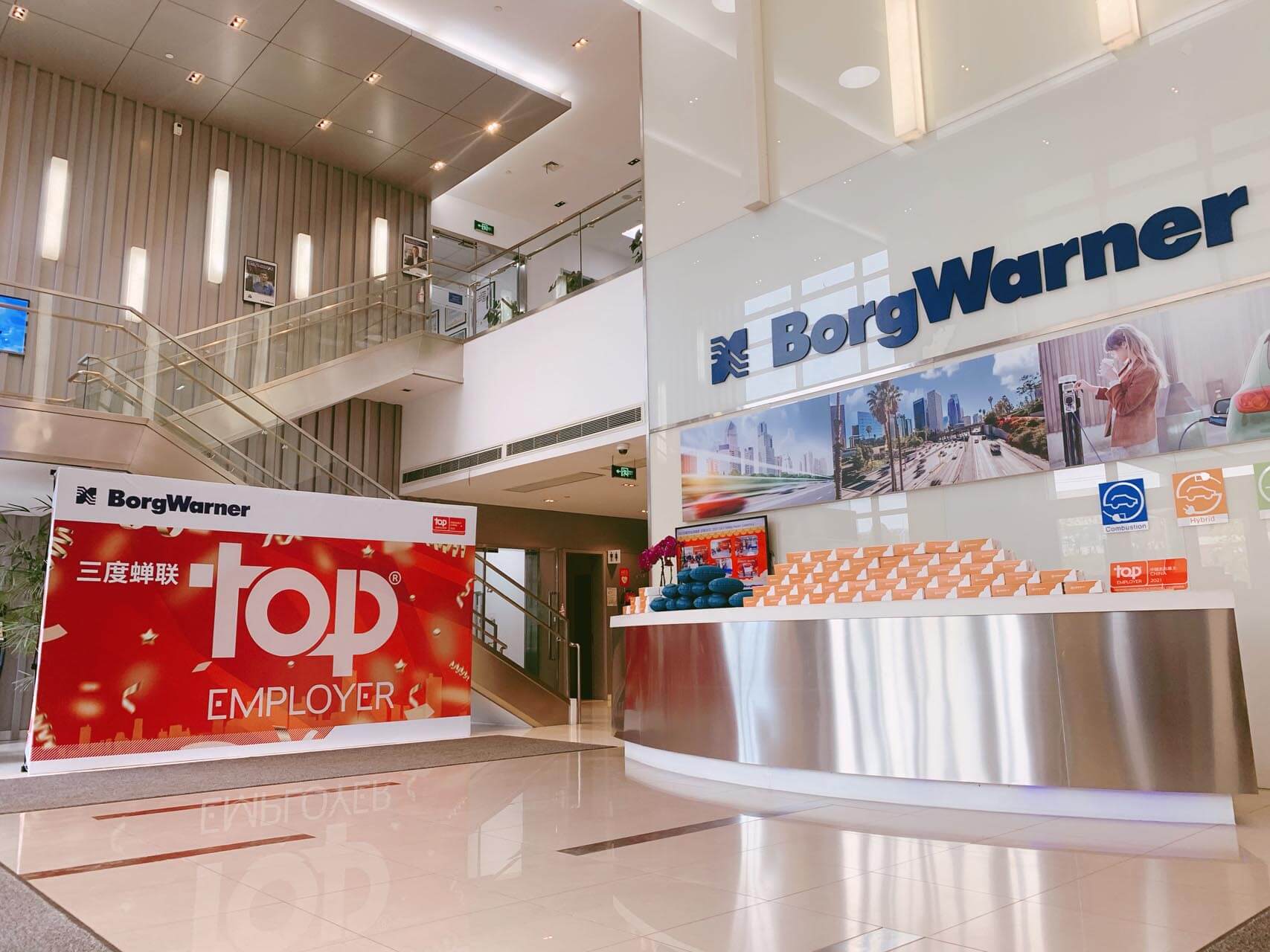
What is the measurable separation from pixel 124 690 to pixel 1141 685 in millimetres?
7318

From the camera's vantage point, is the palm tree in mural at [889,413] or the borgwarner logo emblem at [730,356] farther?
the borgwarner logo emblem at [730,356]

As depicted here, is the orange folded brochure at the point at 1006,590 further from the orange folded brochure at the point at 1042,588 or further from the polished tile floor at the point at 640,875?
the polished tile floor at the point at 640,875

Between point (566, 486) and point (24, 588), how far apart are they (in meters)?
6.34

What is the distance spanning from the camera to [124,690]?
7496 millimetres

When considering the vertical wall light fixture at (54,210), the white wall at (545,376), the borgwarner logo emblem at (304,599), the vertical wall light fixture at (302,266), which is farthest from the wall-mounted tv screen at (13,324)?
the white wall at (545,376)

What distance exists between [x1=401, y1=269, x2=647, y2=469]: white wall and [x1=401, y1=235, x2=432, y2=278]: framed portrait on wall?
7.24 feet

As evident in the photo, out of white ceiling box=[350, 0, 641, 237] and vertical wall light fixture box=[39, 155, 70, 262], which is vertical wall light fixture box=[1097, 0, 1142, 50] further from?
vertical wall light fixture box=[39, 155, 70, 262]

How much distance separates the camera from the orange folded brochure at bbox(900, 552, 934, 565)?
194 inches

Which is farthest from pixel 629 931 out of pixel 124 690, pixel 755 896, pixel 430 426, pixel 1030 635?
pixel 430 426

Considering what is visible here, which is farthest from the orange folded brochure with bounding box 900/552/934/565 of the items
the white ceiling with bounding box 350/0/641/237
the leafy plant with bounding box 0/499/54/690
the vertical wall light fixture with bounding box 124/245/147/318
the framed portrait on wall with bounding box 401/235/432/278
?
the framed portrait on wall with bounding box 401/235/432/278

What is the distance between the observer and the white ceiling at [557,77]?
34.4ft

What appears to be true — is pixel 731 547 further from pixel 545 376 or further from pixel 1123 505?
Answer: pixel 545 376

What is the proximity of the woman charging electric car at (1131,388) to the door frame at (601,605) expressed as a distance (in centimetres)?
1037

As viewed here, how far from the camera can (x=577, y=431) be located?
34.6ft
